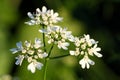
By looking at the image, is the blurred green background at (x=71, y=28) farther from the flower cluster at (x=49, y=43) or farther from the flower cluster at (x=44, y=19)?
the flower cluster at (x=49, y=43)

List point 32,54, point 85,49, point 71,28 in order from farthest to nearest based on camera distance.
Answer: point 71,28 < point 85,49 < point 32,54

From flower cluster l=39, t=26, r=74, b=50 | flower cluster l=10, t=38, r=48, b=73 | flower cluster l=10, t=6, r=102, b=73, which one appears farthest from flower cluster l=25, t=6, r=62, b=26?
flower cluster l=10, t=38, r=48, b=73

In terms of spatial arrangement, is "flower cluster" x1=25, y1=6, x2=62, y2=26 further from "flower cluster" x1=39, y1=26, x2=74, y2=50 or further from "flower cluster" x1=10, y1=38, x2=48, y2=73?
"flower cluster" x1=10, y1=38, x2=48, y2=73

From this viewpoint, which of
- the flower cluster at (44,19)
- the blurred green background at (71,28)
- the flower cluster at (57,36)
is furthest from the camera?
the blurred green background at (71,28)

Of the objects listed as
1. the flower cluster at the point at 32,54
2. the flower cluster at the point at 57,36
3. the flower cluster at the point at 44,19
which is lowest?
the flower cluster at the point at 32,54

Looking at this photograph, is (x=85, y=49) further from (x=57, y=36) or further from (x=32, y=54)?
(x=32, y=54)

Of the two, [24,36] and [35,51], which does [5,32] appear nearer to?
[24,36]

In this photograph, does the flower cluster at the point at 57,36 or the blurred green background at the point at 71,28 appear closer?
the flower cluster at the point at 57,36

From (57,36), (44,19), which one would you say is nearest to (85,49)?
(57,36)

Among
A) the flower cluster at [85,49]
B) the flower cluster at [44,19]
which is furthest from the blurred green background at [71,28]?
the flower cluster at [85,49]
